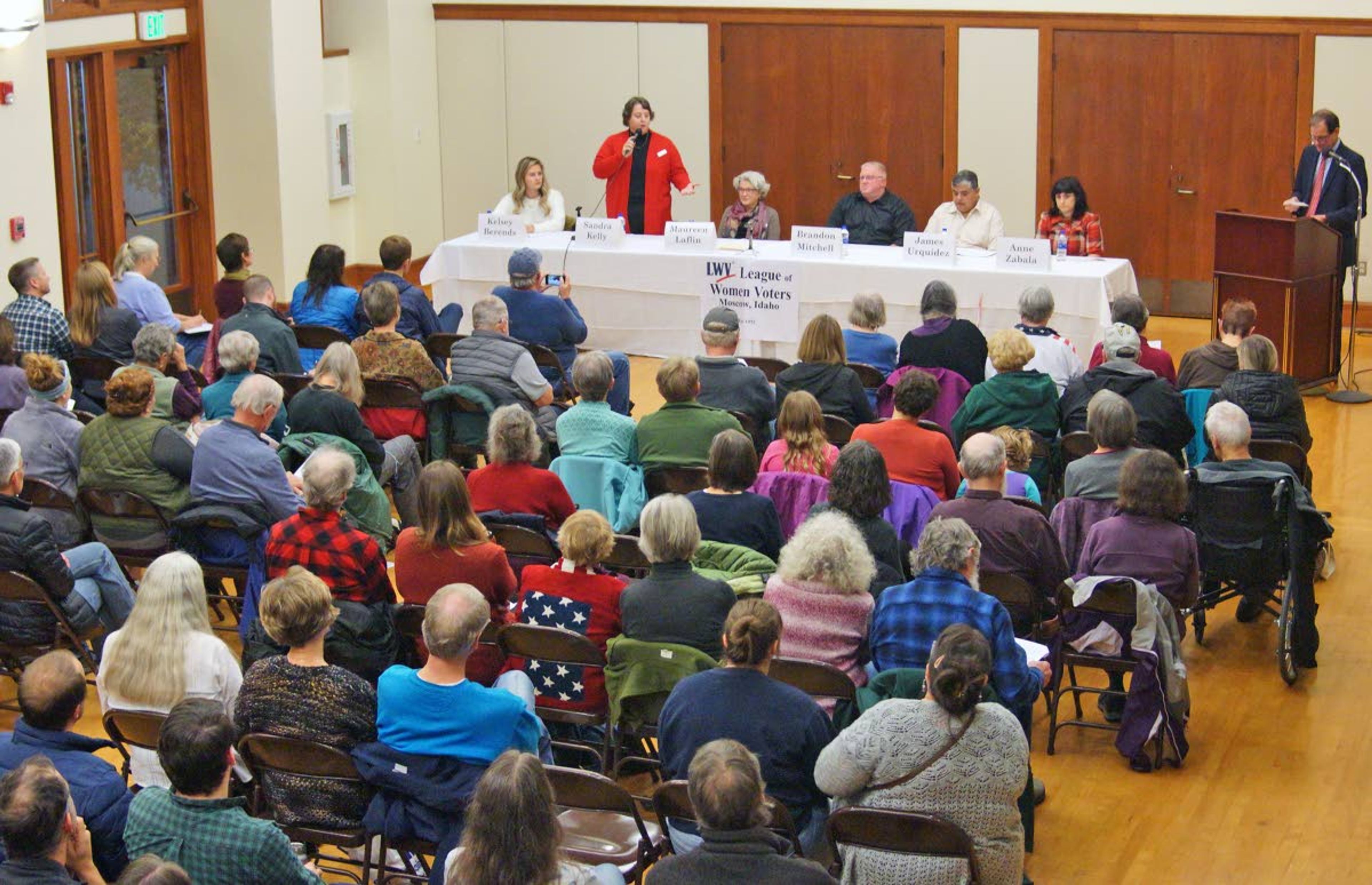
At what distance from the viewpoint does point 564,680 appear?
5.23m

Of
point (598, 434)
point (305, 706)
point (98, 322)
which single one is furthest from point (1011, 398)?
point (98, 322)

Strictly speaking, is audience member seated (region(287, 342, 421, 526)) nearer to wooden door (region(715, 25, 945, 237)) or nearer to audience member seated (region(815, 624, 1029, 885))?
audience member seated (region(815, 624, 1029, 885))

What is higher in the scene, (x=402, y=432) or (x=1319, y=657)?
(x=402, y=432)

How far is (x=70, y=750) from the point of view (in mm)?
4078

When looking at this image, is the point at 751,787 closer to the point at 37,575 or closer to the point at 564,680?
the point at 564,680

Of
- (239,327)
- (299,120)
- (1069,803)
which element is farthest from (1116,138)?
(1069,803)

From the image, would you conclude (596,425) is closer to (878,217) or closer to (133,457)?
(133,457)

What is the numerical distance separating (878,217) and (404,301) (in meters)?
3.71

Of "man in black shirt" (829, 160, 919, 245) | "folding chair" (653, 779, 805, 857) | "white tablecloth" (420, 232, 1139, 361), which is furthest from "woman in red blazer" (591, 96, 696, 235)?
"folding chair" (653, 779, 805, 857)

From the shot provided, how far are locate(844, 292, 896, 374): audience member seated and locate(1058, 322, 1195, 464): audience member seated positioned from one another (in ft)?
3.84

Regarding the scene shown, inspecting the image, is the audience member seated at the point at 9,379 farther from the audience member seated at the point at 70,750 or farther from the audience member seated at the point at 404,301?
the audience member seated at the point at 70,750

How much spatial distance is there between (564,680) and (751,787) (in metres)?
1.82

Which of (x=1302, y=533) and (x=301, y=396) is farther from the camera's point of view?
(x=301, y=396)

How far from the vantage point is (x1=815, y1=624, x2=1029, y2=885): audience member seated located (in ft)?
13.4
